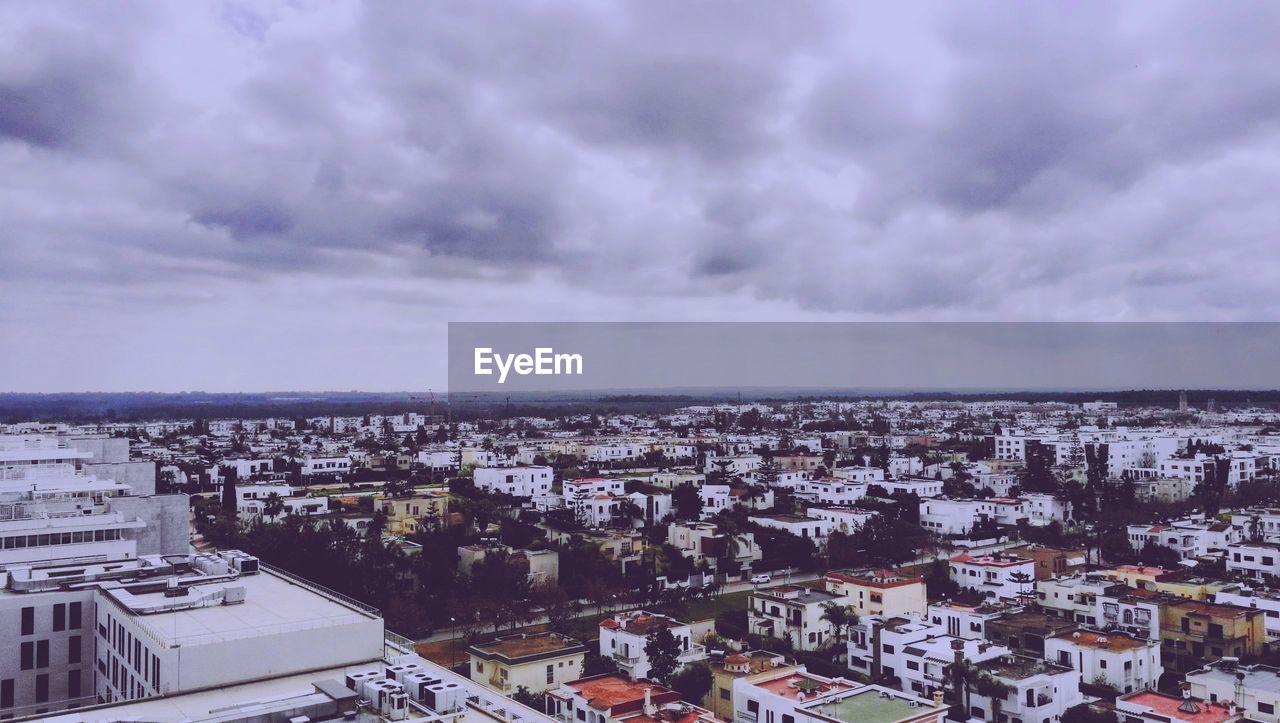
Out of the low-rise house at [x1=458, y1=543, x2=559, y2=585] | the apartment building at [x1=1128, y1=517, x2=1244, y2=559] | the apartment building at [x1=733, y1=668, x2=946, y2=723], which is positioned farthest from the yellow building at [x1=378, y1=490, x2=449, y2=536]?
the apartment building at [x1=1128, y1=517, x2=1244, y2=559]

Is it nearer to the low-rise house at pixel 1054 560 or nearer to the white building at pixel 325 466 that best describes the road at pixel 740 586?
the low-rise house at pixel 1054 560

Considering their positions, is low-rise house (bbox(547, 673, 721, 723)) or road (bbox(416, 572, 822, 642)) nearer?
low-rise house (bbox(547, 673, 721, 723))

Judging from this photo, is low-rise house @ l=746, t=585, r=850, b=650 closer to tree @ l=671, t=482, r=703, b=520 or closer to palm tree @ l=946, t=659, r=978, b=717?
palm tree @ l=946, t=659, r=978, b=717

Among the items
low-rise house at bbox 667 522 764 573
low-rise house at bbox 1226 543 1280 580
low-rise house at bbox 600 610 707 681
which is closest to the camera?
low-rise house at bbox 600 610 707 681

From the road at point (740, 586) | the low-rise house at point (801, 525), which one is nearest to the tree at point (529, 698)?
the road at point (740, 586)

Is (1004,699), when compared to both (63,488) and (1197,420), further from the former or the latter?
(1197,420)

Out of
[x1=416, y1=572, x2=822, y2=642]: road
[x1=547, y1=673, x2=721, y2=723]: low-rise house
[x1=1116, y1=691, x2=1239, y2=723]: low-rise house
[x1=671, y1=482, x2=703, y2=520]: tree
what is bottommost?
[x1=416, y1=572, x2=822, y2=642]: road
